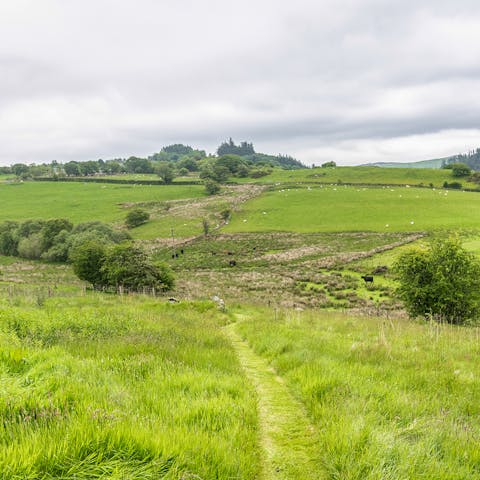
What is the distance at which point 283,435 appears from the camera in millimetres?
5133

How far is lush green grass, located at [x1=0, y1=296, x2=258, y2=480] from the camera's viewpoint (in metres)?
3.55

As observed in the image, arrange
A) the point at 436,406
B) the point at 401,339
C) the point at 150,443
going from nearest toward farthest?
the point at 150,443 < the point at 436,406 < the point at 401,339

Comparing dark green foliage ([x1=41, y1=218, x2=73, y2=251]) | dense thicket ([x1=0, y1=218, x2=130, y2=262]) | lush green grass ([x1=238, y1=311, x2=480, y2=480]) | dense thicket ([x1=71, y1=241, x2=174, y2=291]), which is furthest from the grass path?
dark green foliage ([x1=41, y1=218, x2=73, y2=251])

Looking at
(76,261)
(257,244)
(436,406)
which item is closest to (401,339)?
(436,406)

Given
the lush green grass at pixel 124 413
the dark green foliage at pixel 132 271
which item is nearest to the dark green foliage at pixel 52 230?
the dark green foliage at pixel 132 271

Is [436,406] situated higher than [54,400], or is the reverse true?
[54,400]

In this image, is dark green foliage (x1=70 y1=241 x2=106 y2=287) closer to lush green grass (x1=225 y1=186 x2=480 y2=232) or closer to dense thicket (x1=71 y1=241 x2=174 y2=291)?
dense thicket (x1=71 y1=241 x2=174 y2=291)

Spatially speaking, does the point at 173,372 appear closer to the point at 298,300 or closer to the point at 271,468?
the point at 271,468

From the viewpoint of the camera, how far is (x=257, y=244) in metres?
77.1

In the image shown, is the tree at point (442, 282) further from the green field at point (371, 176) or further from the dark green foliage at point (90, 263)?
the green field at point (371, 176)

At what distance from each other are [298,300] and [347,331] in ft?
72.0

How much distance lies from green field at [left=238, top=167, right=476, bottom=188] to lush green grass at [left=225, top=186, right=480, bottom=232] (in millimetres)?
24853

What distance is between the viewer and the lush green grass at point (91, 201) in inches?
4018

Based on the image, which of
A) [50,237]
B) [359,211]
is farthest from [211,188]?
[50,237]
